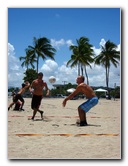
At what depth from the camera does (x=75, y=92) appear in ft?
16.3

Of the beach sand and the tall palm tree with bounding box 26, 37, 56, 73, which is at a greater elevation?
the tall palm tree with bounding box 26, 37, 56, 73

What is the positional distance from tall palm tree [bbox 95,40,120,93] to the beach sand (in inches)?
21.7

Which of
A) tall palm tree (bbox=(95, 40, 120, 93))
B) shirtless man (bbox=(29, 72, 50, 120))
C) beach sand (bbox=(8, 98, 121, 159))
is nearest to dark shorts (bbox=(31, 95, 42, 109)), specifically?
shirtless man (bbox=(29, 72, 50, 120))

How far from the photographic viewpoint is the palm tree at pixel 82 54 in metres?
4.52

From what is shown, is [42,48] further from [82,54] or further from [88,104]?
[88,104]

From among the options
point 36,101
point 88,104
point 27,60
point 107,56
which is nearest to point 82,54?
point 107,56

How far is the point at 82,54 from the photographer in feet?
16.2

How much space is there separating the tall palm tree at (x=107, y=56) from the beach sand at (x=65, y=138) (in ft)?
1.81

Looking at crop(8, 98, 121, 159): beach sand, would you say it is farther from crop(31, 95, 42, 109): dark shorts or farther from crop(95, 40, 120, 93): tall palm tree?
crop(95, 40, 120, 93): tall palm tree

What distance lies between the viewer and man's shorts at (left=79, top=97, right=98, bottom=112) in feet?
16.5

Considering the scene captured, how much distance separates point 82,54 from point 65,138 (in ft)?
4.17

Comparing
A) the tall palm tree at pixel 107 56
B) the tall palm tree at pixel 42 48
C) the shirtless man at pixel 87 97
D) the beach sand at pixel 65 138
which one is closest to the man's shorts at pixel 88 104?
the shirtless man at pixel 87 97

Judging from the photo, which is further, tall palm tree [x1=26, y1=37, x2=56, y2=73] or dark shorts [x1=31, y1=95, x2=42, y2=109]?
dark shorts [x1=31, y1=95, x2=42, y2=109]

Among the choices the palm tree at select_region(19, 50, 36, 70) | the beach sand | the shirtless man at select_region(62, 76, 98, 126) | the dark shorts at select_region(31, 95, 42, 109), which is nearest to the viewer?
the beach sand
